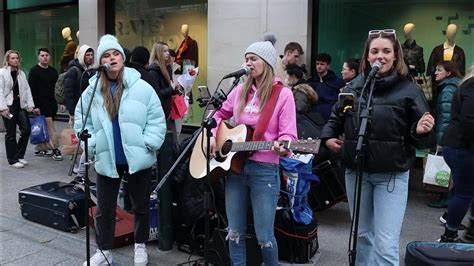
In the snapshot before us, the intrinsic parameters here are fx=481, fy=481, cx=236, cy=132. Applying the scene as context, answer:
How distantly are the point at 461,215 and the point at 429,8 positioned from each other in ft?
12.7

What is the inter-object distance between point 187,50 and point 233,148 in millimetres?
6519

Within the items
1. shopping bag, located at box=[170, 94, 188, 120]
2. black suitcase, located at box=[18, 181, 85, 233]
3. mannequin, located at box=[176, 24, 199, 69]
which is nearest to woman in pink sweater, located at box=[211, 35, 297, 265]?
black suitcase, located at box=[18, 181, 85, 233]

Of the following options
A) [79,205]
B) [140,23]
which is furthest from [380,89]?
[140,23]

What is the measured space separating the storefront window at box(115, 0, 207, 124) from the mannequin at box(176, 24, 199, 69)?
6 centimetres

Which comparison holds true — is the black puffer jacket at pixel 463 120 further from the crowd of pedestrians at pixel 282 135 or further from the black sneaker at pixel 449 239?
the black sneaker at pixel 449 239

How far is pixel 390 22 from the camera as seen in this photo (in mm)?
7516

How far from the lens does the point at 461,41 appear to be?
7.09m

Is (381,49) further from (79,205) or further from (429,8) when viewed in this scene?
(429,8)

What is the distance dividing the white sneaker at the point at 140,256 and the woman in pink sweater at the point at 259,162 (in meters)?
1.02

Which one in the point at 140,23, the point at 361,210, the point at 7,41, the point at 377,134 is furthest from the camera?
the point at 7,41

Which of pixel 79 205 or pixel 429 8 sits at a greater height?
pixel 429 8

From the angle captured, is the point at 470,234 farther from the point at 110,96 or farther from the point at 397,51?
the point at 110,96

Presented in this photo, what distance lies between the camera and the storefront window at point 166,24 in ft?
31.2

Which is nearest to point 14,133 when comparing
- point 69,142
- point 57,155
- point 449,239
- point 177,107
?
point 57,155
